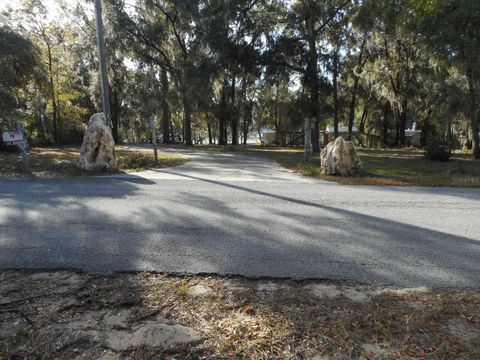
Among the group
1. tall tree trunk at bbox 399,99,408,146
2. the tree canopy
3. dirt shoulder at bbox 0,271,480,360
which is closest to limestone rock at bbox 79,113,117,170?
the tree canopy

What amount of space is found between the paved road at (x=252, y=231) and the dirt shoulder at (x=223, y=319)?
1.00 ft

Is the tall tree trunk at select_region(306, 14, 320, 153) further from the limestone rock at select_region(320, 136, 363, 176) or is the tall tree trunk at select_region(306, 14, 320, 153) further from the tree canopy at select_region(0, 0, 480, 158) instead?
the limestone rock at select_region(320, 136, 363, 176)

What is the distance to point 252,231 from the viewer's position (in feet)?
14.5

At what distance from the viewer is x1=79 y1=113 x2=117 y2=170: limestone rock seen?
10.5 m

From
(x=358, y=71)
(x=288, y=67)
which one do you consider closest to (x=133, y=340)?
(x=288, y=67)

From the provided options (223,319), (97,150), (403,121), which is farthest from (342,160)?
(403,121)

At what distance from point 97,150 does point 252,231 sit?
25.2 feet

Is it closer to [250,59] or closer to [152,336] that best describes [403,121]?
[250,59]

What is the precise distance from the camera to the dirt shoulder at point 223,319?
2.07 meters

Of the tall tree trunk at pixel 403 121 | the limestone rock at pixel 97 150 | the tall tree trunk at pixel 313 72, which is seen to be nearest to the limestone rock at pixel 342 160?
the limestone rock at pixel 97 150

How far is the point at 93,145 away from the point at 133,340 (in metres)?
9.44

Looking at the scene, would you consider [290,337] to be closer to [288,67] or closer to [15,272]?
[15,272]

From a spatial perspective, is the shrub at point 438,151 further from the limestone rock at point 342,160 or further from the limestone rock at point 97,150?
the limestone rock at point 97,150

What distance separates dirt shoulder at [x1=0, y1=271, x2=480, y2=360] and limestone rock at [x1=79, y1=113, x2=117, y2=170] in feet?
25.7
